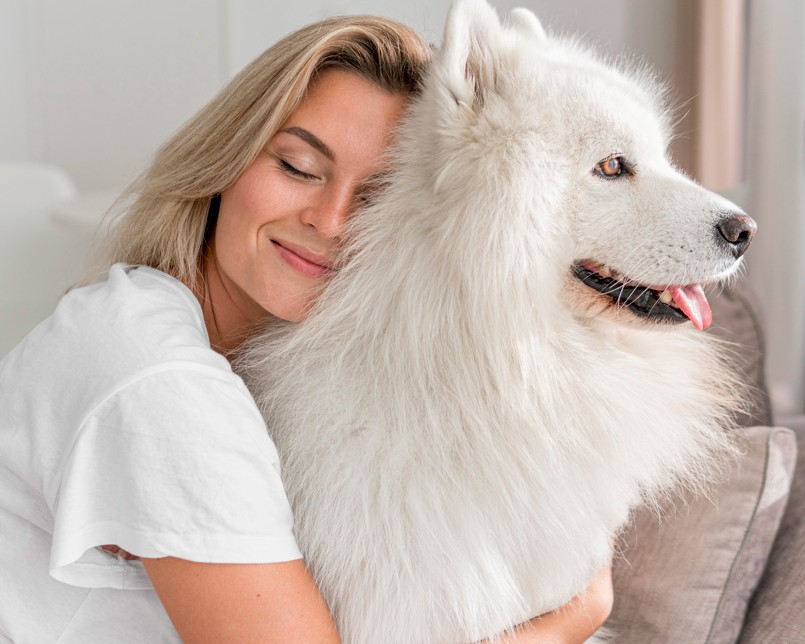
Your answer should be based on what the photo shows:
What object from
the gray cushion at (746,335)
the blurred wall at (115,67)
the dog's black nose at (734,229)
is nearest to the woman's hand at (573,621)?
the dog's black nose at (734,229)

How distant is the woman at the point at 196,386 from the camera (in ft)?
3.09

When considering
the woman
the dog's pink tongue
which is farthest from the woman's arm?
the dog's pink tongue

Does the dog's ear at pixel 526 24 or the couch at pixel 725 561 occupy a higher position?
the dog's ear at pixel 526 24

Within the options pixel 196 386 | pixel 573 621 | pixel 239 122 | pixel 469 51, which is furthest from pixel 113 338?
pixel 573 621

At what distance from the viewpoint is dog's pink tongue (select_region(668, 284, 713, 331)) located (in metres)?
1.14

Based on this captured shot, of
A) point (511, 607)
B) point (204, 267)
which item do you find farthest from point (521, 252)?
point (204, 267)

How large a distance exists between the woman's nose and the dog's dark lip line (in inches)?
13.9

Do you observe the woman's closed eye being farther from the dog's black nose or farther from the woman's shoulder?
the dog's black nose

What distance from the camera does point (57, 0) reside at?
1828 millimetres

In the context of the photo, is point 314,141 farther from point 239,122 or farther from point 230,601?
point 230,601

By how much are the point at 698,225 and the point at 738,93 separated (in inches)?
72.4

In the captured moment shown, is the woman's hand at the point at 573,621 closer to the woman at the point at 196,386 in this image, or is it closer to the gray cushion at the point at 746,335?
the woman at the point at 196,386

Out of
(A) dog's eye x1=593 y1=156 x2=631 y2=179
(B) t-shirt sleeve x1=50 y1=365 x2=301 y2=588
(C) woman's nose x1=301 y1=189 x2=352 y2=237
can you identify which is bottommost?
(B) t-shirt sleeve x1=50 y1=365 x2=301 y2=588

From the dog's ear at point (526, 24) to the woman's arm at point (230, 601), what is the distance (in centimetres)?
93
